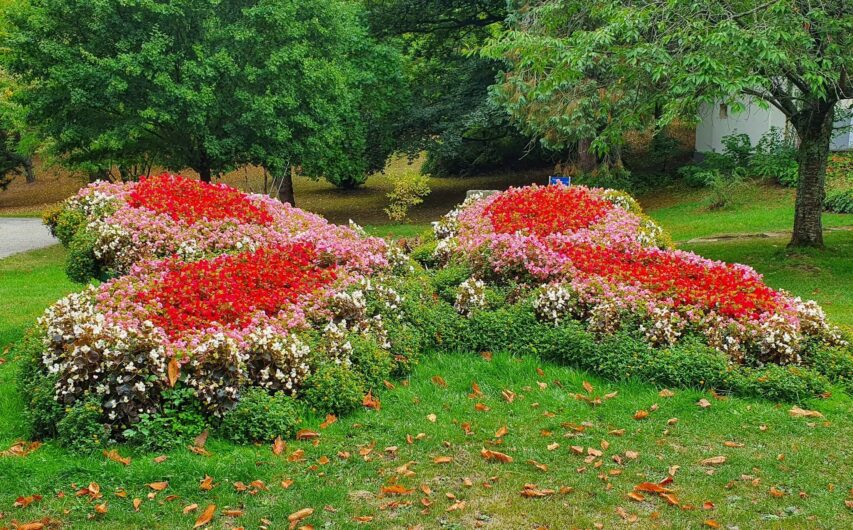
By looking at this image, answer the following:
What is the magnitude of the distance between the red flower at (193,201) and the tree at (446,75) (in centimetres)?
1239

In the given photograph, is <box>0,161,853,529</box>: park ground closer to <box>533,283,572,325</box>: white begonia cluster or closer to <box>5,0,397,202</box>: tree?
<box>533,283,572,325</box>: white begonia cluster

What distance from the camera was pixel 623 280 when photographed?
676 centimetres

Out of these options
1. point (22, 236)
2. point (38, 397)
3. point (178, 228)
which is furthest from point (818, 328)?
point (22, 236)

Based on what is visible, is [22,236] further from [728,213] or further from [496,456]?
[496,456]

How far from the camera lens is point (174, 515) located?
153 inches

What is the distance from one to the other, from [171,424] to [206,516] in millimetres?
1043

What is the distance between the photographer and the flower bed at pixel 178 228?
24.6ft

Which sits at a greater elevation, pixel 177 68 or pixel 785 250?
pixel 177 68

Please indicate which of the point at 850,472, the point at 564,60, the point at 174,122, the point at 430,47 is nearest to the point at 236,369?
the point at 850,472

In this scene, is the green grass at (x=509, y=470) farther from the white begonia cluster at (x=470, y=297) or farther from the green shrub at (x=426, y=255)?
the green shrub at (x=426, y=255)

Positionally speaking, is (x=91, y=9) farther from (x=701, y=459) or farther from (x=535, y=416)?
(x=701, y=459)

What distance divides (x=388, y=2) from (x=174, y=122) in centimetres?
919

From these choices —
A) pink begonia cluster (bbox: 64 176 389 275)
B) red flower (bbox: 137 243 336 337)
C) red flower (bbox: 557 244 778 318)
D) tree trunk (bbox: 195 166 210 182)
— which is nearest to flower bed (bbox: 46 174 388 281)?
pink begonia cluster (bbox: 64 176 389 275)

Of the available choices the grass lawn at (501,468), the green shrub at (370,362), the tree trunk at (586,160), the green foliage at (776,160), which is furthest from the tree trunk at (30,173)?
the green shrub at (370,362)
